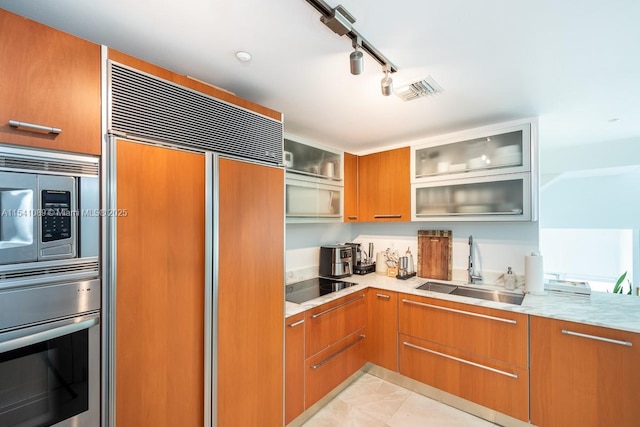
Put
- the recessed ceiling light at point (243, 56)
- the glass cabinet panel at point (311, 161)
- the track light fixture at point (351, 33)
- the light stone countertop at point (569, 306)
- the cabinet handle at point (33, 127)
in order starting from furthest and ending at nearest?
the glass cabinet panel at point (311, 161), the light stone countertop at point (569, 306), the recessed ceiling light at point (243, 56), the track light fixture at point (351, 33), the cabinet handle at point (33, 127)

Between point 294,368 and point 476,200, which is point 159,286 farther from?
point 476,200

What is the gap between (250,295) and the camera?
1.58 metres

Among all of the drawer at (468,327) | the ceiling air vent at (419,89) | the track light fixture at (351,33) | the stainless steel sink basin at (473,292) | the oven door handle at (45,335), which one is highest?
the ceiling air vent at (419,89)

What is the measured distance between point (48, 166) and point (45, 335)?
61 centimetres

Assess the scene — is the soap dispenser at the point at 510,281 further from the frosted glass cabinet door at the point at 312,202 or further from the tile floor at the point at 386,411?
the frosted glass cabinet door at the point at 312,202

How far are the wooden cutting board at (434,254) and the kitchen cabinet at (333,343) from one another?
2.66 ft

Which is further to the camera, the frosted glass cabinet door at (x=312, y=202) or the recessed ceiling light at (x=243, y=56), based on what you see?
the frosted glass cabinet door at (x=312, y=202)

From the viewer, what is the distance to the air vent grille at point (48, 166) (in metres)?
0.91

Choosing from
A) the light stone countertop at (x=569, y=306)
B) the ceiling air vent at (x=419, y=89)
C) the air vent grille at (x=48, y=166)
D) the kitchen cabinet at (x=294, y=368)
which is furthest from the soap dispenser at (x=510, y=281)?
the air vent grille at (x=48, y=166)

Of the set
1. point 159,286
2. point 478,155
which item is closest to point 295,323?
point 159,286

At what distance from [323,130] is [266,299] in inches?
64.2

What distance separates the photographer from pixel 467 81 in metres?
1.66

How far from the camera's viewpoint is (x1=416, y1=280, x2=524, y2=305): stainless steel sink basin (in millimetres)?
2241

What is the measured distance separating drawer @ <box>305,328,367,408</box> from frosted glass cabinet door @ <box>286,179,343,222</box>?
3.64 ft
